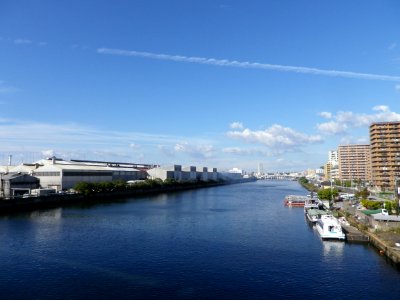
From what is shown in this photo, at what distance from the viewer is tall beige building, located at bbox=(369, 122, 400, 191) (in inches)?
1024

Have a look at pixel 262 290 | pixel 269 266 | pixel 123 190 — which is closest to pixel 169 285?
pixel 262 290

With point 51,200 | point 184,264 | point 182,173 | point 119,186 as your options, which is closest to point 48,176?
point 51,200

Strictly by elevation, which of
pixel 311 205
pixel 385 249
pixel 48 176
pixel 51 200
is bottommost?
pixel 385 249

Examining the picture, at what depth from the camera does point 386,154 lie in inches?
1035

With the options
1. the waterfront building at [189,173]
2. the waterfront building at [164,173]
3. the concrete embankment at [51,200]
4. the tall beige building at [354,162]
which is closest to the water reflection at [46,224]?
the concrete embankment at [51,200]

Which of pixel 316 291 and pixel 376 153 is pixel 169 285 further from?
pixel 376 153

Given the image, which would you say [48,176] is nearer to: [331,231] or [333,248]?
[331,231]

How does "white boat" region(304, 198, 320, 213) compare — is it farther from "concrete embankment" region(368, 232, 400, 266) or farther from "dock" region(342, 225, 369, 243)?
"concrete embankment" region(368, 232, 400, 266)

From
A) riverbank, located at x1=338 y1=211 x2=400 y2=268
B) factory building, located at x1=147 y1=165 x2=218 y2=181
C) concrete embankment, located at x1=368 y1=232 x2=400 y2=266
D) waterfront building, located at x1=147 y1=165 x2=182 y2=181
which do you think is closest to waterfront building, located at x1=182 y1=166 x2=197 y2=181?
factory building, located at x1=147 y1=165 x2=218 y2=181

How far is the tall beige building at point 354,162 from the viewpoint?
4303 centimetres

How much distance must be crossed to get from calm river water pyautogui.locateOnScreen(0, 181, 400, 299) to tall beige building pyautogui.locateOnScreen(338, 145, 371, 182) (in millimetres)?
33631

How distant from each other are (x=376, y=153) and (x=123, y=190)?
1842 cm

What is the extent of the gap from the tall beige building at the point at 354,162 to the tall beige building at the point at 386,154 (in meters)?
17.0

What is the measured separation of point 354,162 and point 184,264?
4023 centimetres
